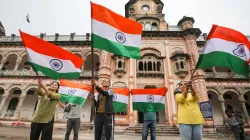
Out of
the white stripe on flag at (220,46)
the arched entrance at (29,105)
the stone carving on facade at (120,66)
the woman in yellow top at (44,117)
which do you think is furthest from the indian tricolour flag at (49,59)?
the arched entrance at (29,105)

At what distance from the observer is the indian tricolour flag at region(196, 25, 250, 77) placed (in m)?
4.22

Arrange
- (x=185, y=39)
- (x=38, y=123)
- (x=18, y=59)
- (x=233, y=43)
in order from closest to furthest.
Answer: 1. (x=38, y=123)
2. (x=233, y=43)
3. (x=185, y=39)
4. (x=18, y=59)

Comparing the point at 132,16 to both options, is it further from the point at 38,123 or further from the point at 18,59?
the point at 38,123

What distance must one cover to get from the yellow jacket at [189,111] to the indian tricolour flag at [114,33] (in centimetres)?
174

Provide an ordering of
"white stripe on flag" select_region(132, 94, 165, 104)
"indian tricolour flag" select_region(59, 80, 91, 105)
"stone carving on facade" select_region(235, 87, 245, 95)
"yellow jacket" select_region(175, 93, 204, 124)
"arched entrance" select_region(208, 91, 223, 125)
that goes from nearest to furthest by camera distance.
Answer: "yellow jacket" select_region(175, 93, 204, 124) → "indian tricolour flag" select_region(59, 80, 91, 105) → "white stripe on flag" select_region(132, 94, 165, 104) → "stone carving on facade" select_region(235, 87, 245, 95) → "arched entrance" select_region(208, 91, 223, 125)

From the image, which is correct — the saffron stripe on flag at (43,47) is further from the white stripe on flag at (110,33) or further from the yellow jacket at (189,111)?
the yellow jacket at (189,111)

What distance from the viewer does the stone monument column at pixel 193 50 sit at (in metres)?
16.7

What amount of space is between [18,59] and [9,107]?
6.74m

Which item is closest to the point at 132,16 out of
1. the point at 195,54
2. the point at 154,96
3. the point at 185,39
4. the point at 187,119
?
the point at 185,39

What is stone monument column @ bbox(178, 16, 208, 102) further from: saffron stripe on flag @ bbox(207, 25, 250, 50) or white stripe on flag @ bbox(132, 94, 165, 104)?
saffron stripe on flag @ bbox(207, 25, 250, 50)

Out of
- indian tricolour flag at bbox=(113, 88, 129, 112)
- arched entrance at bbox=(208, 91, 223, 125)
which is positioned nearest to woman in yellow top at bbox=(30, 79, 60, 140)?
indian tricolour flag at bbox=(113, 88, 129, 112)

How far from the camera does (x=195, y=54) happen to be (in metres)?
18.7

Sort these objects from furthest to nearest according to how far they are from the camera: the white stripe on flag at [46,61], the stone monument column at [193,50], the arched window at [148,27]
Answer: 1. the arched window at [148,27]
2. the stone monument column at [193,50]
3. the white stripe on flag at [46,61]

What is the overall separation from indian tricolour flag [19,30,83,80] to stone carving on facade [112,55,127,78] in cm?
1294
